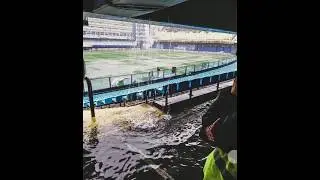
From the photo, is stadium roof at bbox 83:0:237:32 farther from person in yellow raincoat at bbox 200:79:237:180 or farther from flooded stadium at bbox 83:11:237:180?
person in yellow raincoat at bbox 200:79:237:180

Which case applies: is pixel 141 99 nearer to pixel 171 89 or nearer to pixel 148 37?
pixel 171 89

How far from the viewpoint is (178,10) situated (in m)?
2.08

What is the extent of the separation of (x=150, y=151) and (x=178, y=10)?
81 cm

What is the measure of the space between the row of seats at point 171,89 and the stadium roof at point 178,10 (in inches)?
11.8

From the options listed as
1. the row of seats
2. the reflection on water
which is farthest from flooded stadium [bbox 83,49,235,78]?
the reflection on water

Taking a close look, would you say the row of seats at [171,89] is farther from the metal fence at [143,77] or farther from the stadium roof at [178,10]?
the stadium roof at [178,10]

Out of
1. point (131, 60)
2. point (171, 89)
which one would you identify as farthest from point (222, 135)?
point (131, 60)

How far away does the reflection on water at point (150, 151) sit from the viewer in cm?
186

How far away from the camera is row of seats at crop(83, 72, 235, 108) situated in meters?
1.90

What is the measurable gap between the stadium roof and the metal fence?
0.79 feet
